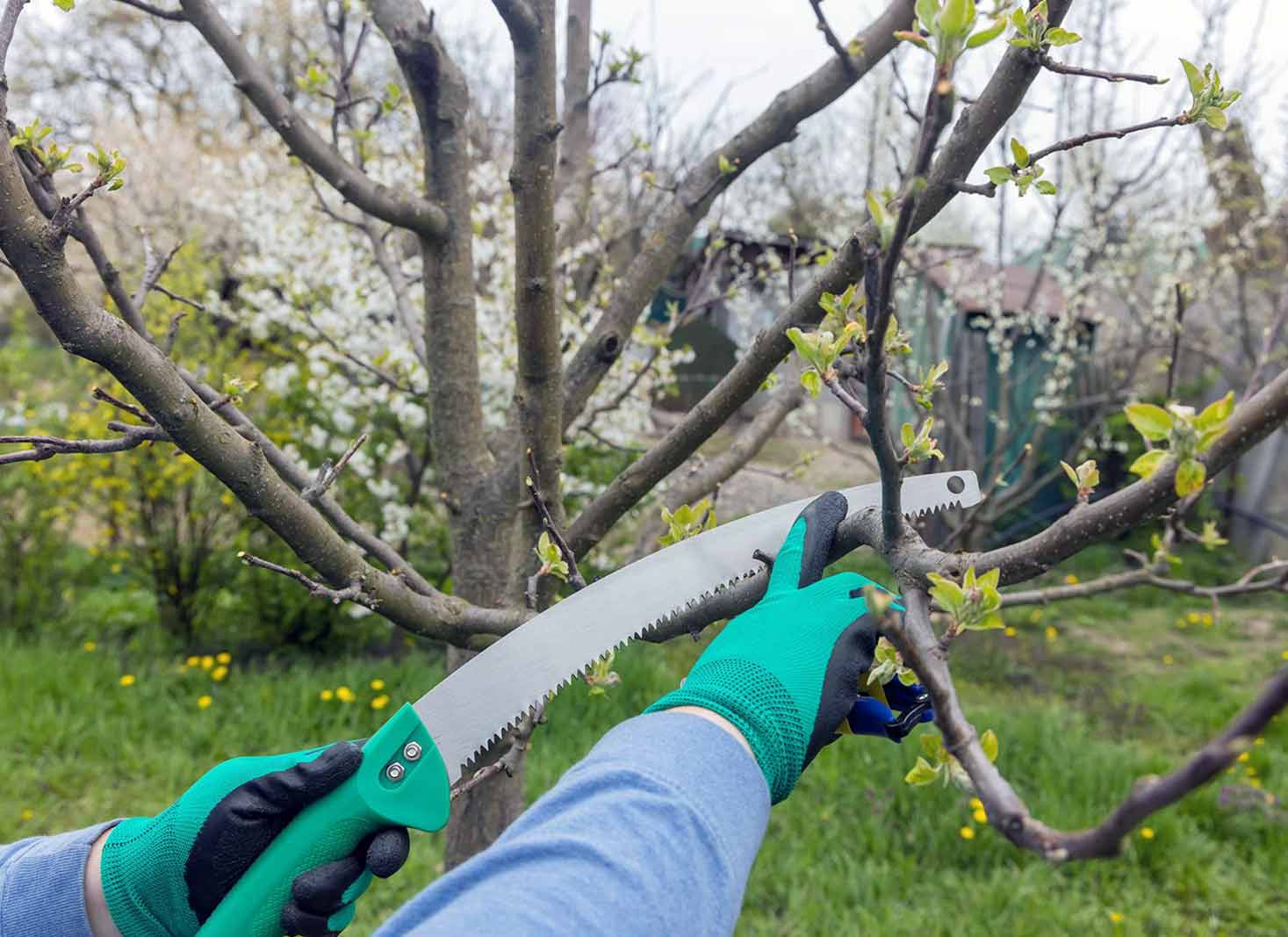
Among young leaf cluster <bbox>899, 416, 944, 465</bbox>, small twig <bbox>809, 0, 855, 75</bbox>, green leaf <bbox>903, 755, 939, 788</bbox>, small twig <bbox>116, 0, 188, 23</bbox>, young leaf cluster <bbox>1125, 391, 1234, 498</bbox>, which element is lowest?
green leaf <bbox>903, 755, 939, 788</bbox>

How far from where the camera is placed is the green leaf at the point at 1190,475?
824 mm

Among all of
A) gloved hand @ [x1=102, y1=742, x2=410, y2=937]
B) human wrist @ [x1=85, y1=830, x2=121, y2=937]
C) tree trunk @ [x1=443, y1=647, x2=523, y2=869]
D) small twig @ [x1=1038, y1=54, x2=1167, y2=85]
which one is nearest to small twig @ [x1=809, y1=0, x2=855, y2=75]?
small twig @ [x1=1038, y1=54, x2=1167, y2=85]

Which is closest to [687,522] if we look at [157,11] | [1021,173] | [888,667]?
[888,667]

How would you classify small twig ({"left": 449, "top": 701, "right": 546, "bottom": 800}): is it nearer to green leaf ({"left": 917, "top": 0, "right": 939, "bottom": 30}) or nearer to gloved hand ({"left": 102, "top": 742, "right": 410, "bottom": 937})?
gloved hand ({"left": 102, "top": 742, "right": 410, "bottom": 937})

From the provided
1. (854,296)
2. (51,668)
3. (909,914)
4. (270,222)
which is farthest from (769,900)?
(270,222)

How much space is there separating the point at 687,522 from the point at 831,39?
1.00 m

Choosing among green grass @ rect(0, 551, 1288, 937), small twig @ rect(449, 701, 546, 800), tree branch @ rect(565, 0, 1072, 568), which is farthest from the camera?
green grass @ rect(0, 551, 1288, 937)

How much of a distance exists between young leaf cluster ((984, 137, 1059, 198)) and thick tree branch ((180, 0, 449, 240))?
4.44 feet

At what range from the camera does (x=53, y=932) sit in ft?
4.72

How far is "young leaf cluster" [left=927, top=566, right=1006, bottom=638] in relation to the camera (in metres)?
0.90

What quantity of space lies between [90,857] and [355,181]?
1.45 m

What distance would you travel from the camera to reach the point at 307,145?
2.06 meters

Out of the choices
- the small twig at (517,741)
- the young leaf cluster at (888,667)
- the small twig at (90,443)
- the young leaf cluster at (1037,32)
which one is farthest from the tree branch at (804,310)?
the small twig at (90,443)

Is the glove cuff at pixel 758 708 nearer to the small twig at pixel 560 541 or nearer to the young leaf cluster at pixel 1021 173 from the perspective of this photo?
the small twig at pixel 560 541
